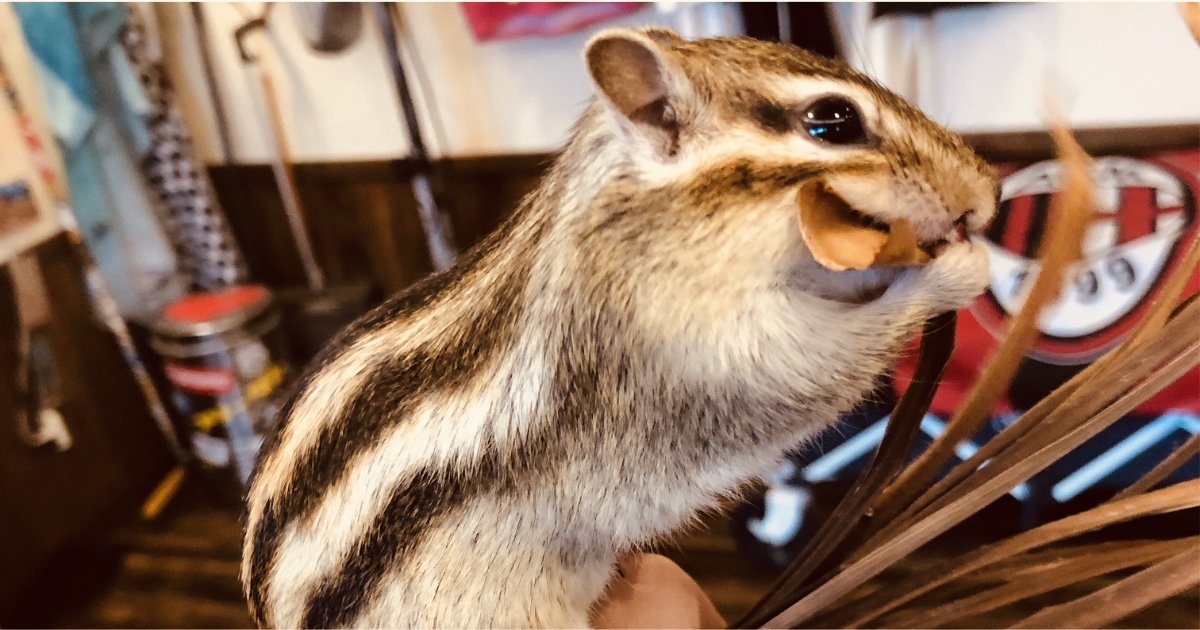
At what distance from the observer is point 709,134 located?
421mm

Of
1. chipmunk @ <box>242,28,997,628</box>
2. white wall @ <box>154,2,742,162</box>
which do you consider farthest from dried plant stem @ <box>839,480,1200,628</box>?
white wall @ <box>154,2,742,162</box>

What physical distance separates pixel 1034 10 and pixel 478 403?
109 centimetres

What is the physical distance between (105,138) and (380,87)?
0.62 meters

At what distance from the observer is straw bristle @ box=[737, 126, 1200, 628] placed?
14.5 inches

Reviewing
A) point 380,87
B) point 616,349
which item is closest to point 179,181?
point 380,87

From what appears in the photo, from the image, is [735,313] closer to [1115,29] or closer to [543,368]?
[543,368]


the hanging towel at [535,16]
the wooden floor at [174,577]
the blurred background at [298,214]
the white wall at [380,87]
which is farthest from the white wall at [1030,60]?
the wooden floor at [174,577]

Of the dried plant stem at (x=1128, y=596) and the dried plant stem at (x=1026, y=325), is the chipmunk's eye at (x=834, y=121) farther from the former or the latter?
the dried plant stem at (x=1128, y=596)

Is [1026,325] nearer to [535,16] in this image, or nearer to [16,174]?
[535,16]

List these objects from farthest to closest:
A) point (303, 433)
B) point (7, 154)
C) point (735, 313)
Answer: point (7, 154) < point (303, 433) < point (735, 313)

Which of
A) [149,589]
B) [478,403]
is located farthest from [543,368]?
[149,589]

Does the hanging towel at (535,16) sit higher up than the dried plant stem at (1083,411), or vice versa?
the hanging towel at (535,16)

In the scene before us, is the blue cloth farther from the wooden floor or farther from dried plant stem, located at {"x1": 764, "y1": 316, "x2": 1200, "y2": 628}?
dried plant stem, located at {"x1": 764, "y1": 316, "x2": 1200, "y2": 628}

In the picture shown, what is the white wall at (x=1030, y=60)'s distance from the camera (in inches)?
39.8
